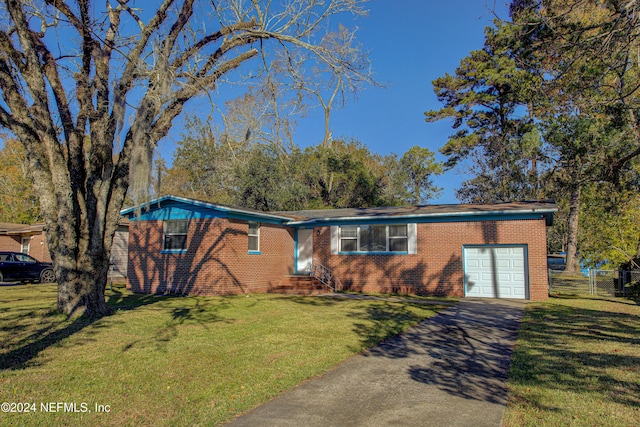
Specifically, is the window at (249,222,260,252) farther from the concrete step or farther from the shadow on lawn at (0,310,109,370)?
the shadow on lawn at (0,310,109,370)

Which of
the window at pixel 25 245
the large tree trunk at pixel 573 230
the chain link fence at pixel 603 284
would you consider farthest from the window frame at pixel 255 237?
the large tree trunk at pixel 573 230

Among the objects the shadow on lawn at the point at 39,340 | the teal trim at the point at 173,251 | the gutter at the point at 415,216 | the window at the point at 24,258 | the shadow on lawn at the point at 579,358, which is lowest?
the shadow on lawn at the point at 579,358

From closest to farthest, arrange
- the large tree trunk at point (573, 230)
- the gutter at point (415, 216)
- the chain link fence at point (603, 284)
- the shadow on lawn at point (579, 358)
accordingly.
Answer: the shadow on lawn at point (579, 358)
the gutter at point (415, 216)
the chain link fence at point (603, 284)
the large tree trunk at point (573, 230)

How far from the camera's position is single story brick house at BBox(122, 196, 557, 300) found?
15547 mm

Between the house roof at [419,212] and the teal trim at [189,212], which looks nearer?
the house roof at [419,212]

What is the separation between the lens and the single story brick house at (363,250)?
1555cm

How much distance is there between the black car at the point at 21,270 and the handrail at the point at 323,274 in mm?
12523

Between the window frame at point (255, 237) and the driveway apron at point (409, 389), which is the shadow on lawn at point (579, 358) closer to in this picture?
the driveway apron at point (409, 389)

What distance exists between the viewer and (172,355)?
22.0ft

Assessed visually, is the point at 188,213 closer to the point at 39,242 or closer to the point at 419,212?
the point at 419,212

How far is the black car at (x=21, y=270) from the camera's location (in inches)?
794

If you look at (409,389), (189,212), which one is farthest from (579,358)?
(189,212)

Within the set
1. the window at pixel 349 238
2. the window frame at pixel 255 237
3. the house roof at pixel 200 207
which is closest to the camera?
the house roof at pixel 200 207

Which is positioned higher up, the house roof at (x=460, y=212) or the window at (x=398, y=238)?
the house roof at (x=460, y=212)
